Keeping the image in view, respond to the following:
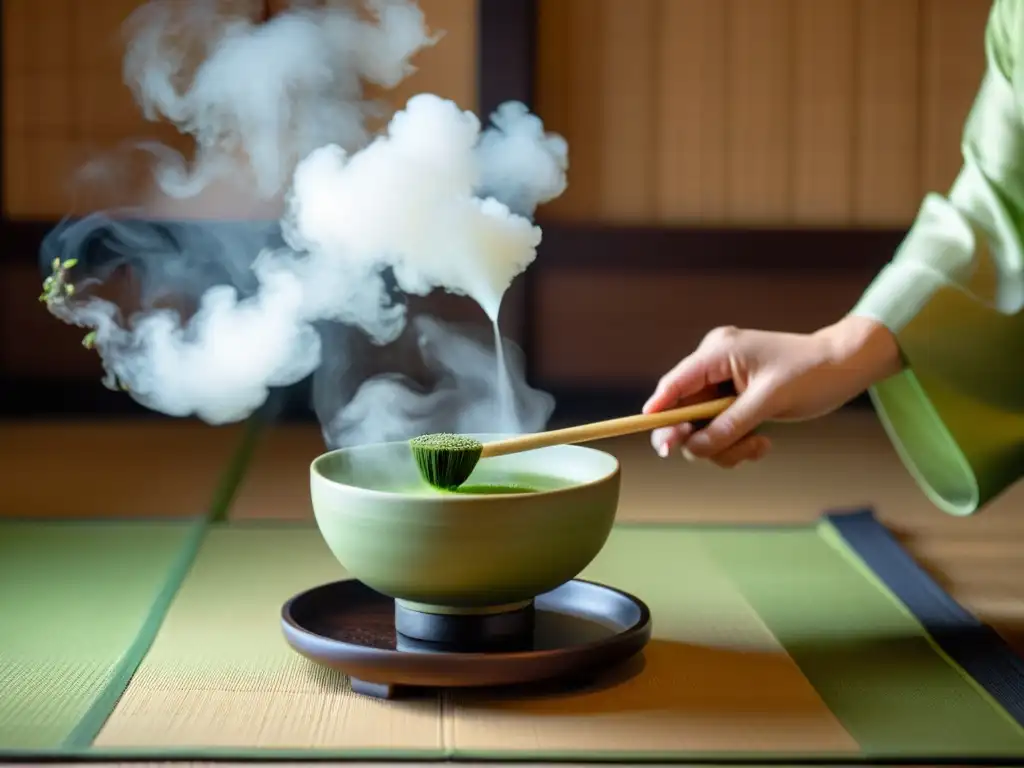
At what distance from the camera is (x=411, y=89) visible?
269 centimetres

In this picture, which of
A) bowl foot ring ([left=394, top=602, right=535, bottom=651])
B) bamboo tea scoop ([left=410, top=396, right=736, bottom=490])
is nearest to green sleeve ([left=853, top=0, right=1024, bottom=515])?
bamboo tea scoop ([left=410, top=396, right=736, bottom=490])

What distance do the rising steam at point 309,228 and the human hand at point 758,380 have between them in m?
0.19

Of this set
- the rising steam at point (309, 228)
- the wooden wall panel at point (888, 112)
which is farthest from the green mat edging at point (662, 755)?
the wooden wall panel at point (888, 112)

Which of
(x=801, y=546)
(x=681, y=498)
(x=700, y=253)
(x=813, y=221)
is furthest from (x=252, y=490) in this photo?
(x=813, y=221)

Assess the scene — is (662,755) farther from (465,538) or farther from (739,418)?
(739,418)

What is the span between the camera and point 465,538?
98 cm

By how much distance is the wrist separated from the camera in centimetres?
125

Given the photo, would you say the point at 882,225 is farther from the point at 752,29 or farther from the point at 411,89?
the point at 411,89

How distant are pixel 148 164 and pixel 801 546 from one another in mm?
1705

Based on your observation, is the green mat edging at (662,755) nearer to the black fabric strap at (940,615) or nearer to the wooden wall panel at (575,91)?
the black fabric strap at (940,615)

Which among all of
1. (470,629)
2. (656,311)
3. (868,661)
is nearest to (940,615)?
(868,661)

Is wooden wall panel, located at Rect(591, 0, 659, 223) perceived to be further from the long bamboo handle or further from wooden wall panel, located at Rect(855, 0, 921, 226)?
the long bamboo handle

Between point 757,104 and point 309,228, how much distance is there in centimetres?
173

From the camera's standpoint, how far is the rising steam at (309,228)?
1204 millimetres
